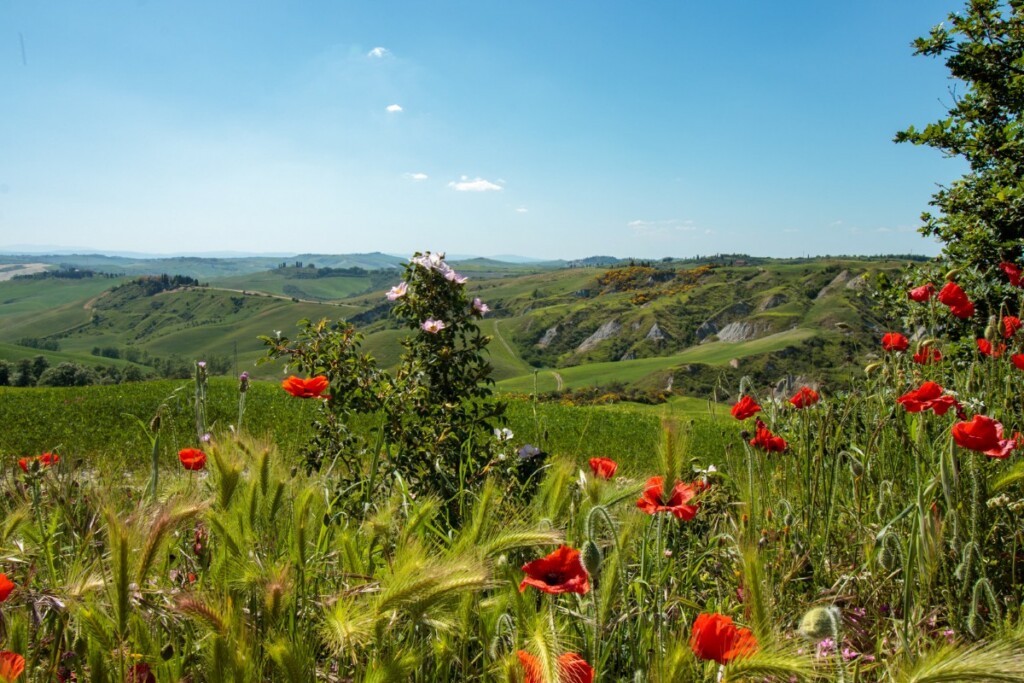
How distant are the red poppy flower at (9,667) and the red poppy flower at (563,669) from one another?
35.3 inches

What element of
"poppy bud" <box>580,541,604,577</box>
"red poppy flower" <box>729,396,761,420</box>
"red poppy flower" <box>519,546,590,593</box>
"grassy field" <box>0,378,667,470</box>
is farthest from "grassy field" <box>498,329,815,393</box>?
"poppy bud" <box>580,541,604,577</box>

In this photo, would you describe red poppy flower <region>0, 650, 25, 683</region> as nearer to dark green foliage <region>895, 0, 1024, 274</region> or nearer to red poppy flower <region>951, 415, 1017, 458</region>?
red poppy flower <region>951, 415, 1017, 458</region>

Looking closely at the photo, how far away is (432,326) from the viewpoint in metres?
4.24

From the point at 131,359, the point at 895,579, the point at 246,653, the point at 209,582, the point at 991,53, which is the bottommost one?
the point at 131,359

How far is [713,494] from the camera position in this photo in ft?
10.7

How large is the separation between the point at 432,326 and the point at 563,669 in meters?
3.12

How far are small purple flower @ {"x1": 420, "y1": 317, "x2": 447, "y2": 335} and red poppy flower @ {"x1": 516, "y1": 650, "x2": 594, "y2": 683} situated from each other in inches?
119

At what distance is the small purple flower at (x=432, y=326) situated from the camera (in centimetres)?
421

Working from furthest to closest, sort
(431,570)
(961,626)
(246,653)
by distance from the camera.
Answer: (961,626)
(431,570)
(246,653)

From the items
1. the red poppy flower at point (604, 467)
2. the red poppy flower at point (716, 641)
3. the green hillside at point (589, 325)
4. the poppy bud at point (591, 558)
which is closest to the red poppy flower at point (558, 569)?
the poppy bud at point (591, 558)

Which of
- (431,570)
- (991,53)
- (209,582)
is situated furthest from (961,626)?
(991,53)

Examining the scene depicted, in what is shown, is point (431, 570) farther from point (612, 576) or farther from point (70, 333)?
point (70, 333)

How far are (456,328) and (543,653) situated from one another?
11.1 ft

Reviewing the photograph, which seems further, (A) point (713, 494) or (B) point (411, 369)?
(B) point (411, 369)
